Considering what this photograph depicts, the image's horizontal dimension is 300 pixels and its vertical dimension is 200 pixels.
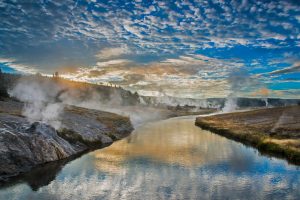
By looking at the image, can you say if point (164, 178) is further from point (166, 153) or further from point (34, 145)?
point (34, 145)

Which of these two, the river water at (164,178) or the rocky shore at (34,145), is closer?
the river water at (164,178)

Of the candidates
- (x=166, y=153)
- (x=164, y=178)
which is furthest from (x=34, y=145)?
(x=166, y=153)

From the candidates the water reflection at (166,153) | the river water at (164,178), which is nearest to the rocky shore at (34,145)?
the river water at (164,178)

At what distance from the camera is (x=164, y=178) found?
112 ft

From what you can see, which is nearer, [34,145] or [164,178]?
[164,178]

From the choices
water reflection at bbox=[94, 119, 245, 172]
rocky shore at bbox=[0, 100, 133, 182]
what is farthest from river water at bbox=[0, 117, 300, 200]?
rocky shore at bbox=[0, 100, 133, 182]

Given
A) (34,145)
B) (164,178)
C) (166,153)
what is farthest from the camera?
(166,153)

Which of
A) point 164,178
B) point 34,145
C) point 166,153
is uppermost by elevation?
point 34,145

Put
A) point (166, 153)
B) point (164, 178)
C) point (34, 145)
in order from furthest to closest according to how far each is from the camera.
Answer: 1. point (166, 153)
2. point (34, 145)
3. point (164, 178)

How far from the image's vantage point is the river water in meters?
29.0

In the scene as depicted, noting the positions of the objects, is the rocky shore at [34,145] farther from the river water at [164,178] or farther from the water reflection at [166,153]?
the water reflection at [166,153]

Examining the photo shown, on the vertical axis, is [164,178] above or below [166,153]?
below

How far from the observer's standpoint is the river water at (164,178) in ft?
95.0

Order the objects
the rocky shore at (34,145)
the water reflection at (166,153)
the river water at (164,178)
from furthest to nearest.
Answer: the water reflection at (166,153) < the rocky shore at (34,145) < the river water at (164,178)
